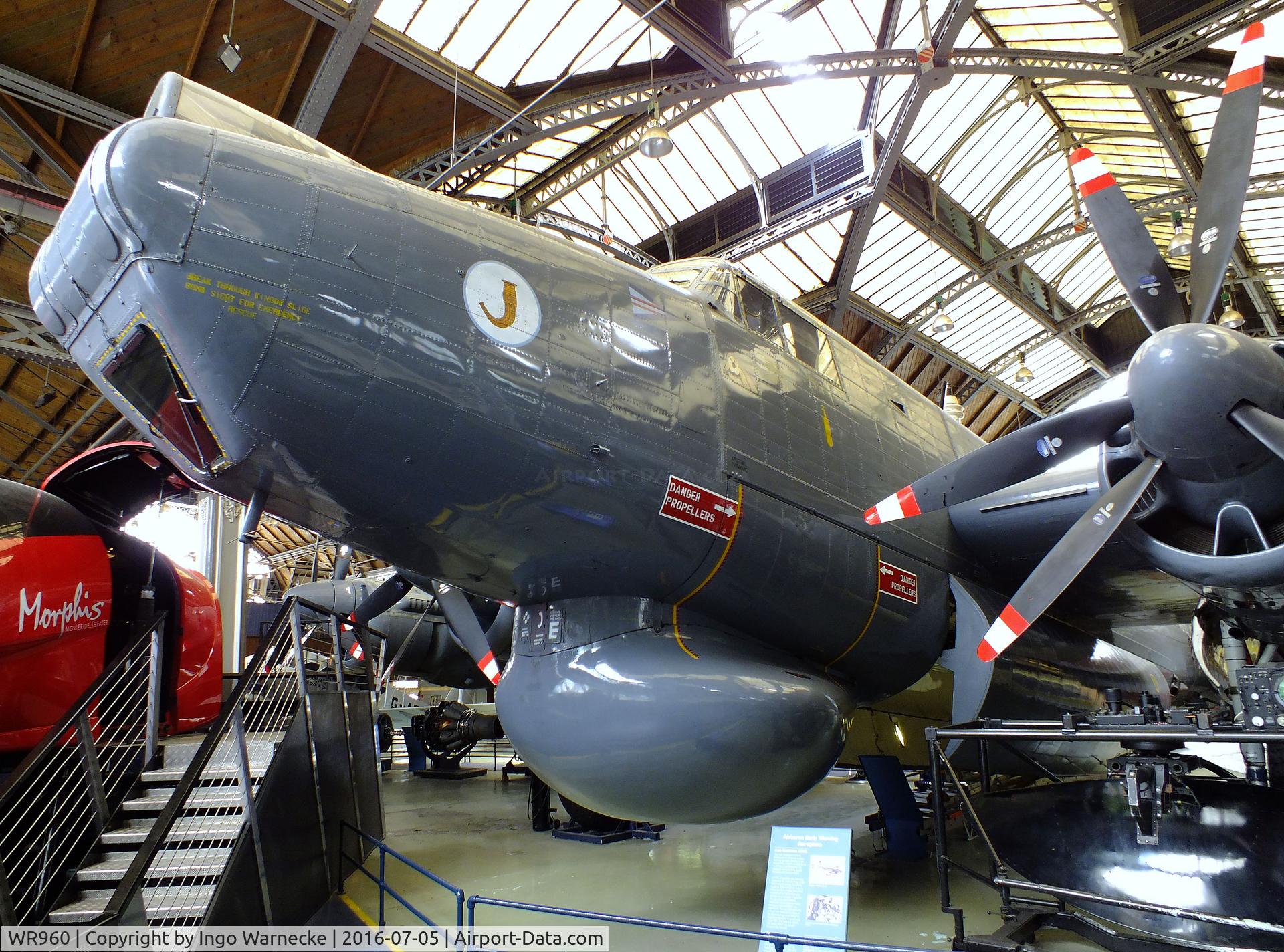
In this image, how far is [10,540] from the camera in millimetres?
7848

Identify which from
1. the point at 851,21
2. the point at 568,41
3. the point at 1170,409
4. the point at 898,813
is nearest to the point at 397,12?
the point at 568,41

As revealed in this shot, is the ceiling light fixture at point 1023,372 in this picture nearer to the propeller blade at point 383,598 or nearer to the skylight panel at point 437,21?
the skylight panel at point 437,21

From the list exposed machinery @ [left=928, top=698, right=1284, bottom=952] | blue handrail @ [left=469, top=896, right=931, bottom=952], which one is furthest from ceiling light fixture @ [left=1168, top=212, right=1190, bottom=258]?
blue handrail @ [left=469, top=896, right=931, bottom=952]

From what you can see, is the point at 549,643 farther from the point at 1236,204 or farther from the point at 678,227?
the point at 678,227

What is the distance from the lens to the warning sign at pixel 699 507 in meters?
5.78

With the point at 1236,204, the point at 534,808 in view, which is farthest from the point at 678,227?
the point at 1236,204

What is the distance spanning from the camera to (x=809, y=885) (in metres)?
4.90

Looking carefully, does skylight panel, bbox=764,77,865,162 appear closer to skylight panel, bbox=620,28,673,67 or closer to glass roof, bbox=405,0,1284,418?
glass roof, bbox=405,0,1284,418

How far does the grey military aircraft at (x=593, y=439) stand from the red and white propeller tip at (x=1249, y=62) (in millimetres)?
112

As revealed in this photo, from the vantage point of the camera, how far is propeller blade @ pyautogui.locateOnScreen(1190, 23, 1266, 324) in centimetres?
Answer: 589

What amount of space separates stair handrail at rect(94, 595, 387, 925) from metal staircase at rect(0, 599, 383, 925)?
0.04ft

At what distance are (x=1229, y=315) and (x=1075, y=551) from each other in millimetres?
30192

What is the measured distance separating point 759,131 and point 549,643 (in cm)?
1754

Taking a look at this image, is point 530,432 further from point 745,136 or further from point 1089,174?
point 745,136
